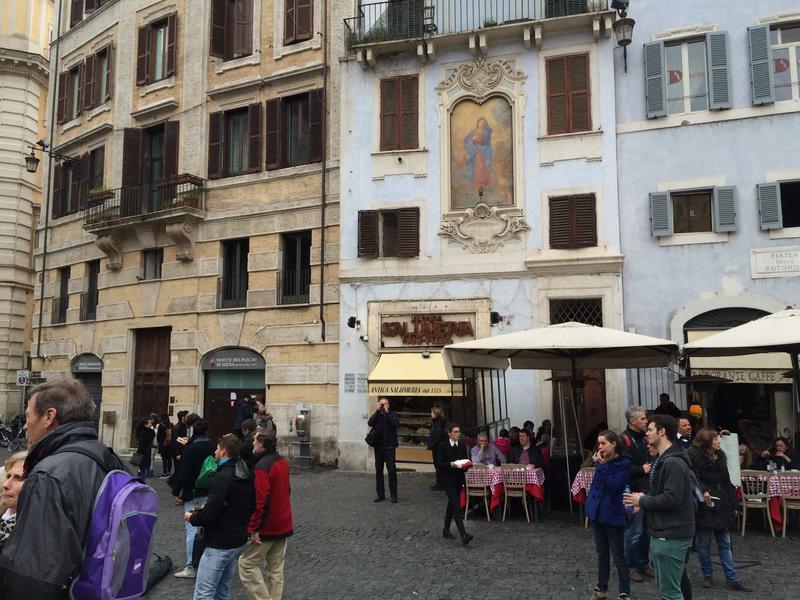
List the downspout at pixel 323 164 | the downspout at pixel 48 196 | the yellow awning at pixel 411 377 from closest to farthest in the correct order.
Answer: the yellow awning at pixel 411 377, the downspout at pixel 323 164, the downspout at pixel 48 196

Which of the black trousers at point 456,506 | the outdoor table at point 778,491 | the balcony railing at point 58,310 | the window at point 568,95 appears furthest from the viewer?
the balcony railing at point 58,310

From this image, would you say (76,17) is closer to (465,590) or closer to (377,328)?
(377,328)

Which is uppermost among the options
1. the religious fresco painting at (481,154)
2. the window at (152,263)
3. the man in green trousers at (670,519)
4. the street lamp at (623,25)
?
the street lamp at (623,25)

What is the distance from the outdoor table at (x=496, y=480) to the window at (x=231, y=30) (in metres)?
14.2

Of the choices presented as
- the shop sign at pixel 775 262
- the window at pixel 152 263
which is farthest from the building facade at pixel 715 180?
the window at pixel 152 263

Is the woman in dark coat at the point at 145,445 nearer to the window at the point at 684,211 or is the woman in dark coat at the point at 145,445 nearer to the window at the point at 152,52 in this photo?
the window at the point at 152,52

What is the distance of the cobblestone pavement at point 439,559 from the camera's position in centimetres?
663

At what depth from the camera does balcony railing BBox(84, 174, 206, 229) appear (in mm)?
18547

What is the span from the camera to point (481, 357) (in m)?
11.1

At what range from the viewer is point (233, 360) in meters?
17.8

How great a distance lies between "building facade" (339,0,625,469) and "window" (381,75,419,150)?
4cm

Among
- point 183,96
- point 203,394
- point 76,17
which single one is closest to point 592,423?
point 203,394

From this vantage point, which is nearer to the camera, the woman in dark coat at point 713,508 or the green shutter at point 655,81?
the woman in dark coat at point 713,508

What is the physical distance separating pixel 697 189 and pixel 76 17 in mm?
21997
